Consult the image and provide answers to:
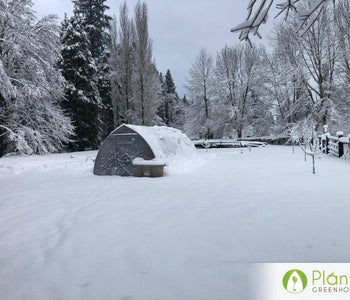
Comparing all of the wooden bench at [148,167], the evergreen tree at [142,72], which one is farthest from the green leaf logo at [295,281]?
the evergreen tree at [142,72]

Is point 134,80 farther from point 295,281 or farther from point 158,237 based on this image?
point 295,281

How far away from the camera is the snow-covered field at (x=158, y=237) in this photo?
86.1 inches

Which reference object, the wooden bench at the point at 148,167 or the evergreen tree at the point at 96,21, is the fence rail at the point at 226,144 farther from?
the wooden bench at the point at 148,167

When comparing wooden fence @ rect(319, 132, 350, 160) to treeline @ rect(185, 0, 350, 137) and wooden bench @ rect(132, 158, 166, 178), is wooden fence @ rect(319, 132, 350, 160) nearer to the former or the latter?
treeline @ rect(185, 0, 350, 137)

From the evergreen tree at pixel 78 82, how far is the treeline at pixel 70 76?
0.08m

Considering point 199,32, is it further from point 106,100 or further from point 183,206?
point 106,100

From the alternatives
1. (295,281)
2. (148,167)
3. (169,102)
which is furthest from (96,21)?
(295,281)

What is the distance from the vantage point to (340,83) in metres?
18.9

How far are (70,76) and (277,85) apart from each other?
20078mm

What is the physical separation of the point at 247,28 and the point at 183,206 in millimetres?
3123

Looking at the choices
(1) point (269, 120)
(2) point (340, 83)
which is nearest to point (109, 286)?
(2) point (340, 83)

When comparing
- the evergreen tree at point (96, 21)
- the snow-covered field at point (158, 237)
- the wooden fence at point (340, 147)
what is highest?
the evergreen tree at point (96, 21)

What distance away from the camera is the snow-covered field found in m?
2.19

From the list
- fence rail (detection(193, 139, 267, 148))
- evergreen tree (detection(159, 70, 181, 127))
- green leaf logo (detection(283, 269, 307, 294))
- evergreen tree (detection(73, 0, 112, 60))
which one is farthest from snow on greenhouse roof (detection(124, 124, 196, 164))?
evergreen tree (detection(159, 70, 181, 127))
